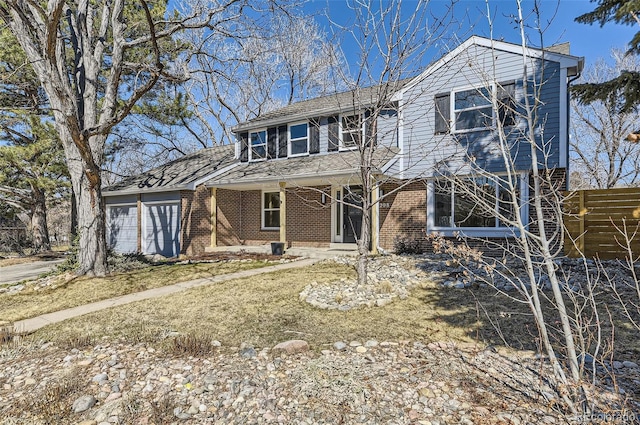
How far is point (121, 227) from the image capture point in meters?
16.0

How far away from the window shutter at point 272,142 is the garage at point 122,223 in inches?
249

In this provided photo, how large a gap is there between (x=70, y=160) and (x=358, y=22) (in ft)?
25.4

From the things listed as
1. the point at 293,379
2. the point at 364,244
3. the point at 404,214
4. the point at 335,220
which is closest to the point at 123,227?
the point at 335,220

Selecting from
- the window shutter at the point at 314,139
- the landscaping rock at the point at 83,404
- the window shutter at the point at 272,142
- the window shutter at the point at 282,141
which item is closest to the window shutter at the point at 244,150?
the window shutter at the point at 272,142

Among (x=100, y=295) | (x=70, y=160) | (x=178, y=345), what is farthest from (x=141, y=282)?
(x=178, y=345)

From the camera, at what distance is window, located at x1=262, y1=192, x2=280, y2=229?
1476cm

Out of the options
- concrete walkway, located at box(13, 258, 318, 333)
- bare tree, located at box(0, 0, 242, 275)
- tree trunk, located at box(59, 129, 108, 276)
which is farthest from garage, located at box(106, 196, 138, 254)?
concrete walkway, located at box(13, 258, 318, 333)

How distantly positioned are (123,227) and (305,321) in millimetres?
14071

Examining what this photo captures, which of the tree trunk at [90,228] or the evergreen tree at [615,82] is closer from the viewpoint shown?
the evergreen tree at [615,82]

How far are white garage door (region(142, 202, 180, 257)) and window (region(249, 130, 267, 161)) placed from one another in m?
3.73

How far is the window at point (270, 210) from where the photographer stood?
14.8 meters

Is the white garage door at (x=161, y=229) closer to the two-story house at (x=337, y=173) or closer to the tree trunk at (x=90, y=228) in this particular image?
the two-story house at (x=337, y=173)

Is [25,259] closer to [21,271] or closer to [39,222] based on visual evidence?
[39,222]

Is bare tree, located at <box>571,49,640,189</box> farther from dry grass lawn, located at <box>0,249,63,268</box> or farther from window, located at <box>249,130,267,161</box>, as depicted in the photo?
dry grass lawn, located at <box>0,249,63,268</box>
